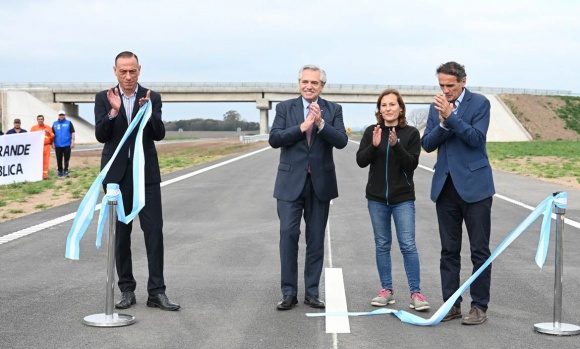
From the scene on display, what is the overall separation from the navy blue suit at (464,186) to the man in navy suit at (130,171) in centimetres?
226

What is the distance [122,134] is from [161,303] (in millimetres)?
1444

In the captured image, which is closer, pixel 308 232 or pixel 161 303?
pixel 161 303

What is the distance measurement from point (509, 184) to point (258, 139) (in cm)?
5360

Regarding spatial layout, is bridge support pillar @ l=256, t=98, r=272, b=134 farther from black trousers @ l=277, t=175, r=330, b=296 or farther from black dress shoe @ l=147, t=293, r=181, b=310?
black dress shoe @ l=147, t=293, r=181, b=310

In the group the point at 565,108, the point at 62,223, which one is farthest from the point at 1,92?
the point at 62,223

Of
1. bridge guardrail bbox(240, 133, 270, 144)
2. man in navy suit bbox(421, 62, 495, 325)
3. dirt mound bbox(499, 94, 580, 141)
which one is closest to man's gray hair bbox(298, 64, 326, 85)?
man in navy suit bbox(421, 62, 495, 325)

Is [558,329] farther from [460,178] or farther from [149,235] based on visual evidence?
[149,235]

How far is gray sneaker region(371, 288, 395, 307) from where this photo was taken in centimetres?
650

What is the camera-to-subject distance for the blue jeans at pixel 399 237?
21.4 ft

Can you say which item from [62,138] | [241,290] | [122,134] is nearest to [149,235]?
[122,134]

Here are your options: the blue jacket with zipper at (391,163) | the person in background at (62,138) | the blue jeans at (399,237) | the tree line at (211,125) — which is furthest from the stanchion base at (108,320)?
the tree line at (211,125)

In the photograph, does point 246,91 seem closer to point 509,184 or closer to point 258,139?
point 258,139

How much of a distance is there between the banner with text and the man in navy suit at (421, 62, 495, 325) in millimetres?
15568

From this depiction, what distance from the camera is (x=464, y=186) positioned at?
612 cm
